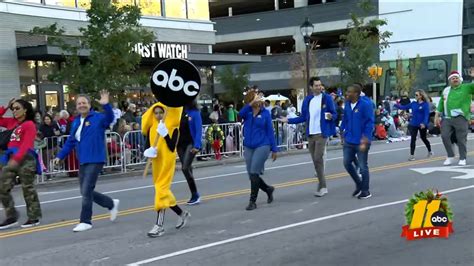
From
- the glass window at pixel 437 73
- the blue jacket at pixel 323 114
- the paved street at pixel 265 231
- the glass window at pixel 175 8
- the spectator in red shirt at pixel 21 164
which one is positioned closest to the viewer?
the paved street at pixel 265 231

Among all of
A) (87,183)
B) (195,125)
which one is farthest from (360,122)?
(87,183)

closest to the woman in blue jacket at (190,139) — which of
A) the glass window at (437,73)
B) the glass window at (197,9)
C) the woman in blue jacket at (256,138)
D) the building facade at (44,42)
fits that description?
the woman in blue jacket at (256,138)

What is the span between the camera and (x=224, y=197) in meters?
10.3

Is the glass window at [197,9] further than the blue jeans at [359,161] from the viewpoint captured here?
Yes

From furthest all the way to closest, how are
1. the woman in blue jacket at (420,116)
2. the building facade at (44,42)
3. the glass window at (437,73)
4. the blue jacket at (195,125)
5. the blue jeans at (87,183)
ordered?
the glass window at (437,73) → the building facade at (44,42) → the woman in blue jacket at (420,116) → the blue jacket at (195,125) → the blue jeans at (87,183)

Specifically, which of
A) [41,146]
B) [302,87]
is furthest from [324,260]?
[302,87]

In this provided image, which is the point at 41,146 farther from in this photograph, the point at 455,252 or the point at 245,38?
the point at 245,38

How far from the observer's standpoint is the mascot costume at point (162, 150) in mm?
7125

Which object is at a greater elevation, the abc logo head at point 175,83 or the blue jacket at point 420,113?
the abc logo head at point 175,83

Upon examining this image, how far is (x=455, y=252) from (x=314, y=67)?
4102cm

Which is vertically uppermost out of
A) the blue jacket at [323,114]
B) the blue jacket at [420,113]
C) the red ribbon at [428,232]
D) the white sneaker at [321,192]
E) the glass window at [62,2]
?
the glass window at [62,2]

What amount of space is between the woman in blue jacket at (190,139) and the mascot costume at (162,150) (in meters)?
2.06

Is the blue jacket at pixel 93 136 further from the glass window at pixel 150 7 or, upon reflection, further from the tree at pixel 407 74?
the tree at pixel 407 74

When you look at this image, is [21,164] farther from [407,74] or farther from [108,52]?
[407,74]
